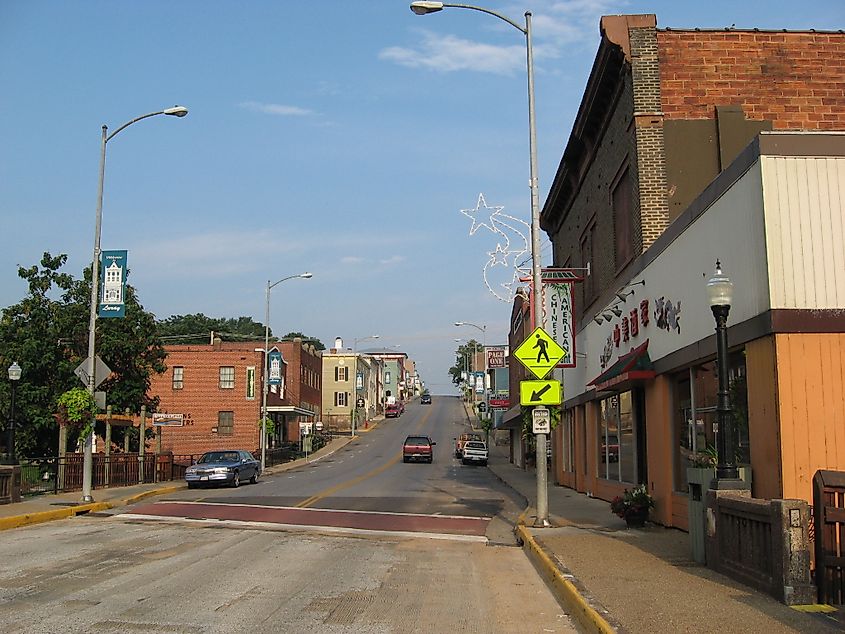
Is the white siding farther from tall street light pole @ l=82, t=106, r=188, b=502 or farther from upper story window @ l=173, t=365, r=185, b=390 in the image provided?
upper story window @ l=173, t=365, r=185, b=390

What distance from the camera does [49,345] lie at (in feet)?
116

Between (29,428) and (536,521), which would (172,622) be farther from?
(29,428)

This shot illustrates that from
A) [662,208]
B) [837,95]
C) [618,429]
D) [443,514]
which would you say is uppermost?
[837,95]

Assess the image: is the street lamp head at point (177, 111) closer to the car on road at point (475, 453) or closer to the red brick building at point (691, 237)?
the red brick building at point (691, 237)

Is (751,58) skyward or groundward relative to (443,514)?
skyward

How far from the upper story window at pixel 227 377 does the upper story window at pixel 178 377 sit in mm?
2828

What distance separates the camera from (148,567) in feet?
39.2

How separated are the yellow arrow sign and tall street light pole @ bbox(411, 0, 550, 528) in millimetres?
698

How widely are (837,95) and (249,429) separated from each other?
4831 cm

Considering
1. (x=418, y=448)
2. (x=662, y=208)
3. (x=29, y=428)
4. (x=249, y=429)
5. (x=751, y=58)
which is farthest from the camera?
(x=249, y=429)

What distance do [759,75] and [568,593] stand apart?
14954 mm

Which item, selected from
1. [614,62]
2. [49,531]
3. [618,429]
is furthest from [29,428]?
[614,62]

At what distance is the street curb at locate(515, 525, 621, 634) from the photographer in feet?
25.9

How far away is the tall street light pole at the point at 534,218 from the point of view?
17000 millimetres
